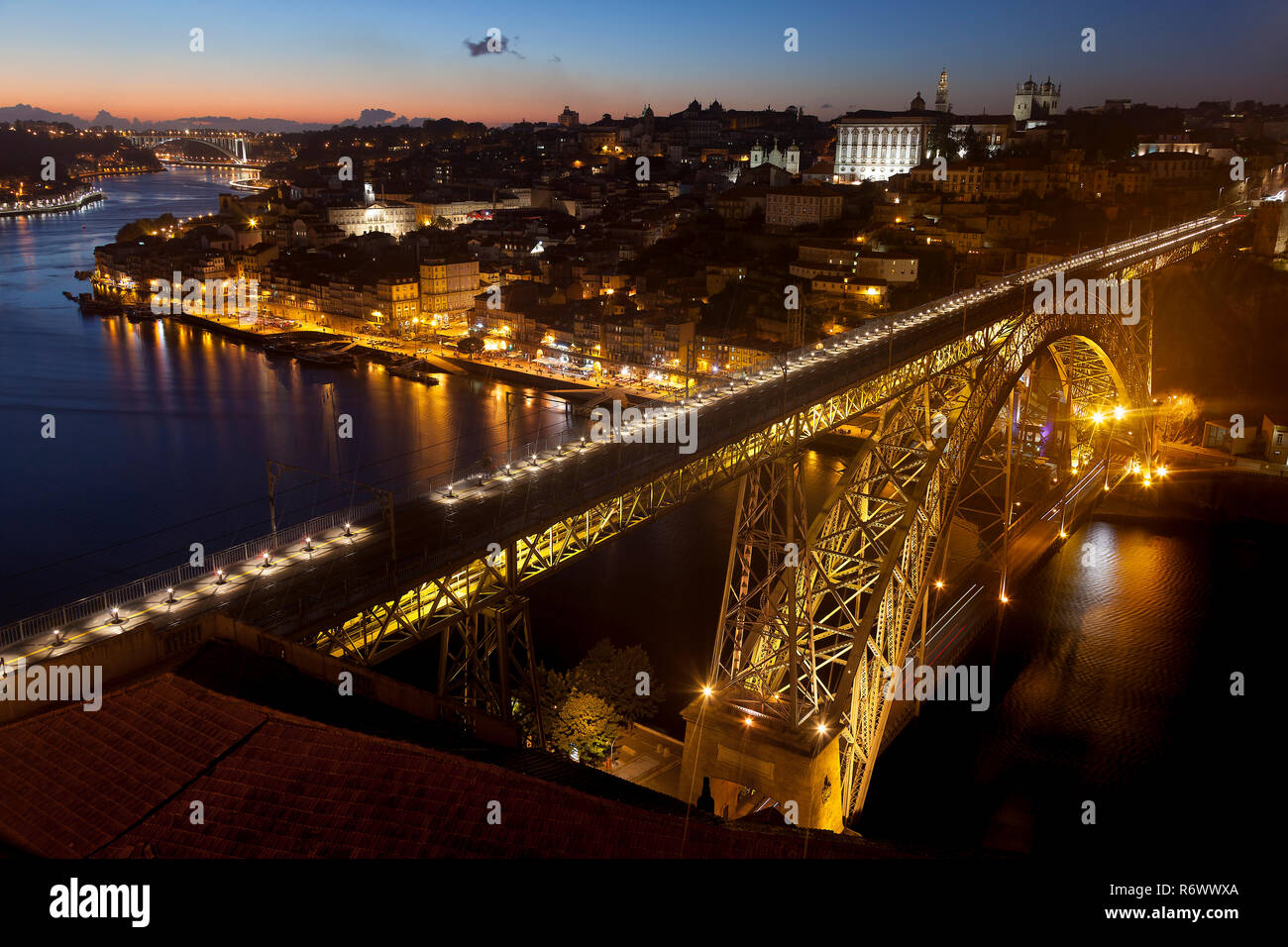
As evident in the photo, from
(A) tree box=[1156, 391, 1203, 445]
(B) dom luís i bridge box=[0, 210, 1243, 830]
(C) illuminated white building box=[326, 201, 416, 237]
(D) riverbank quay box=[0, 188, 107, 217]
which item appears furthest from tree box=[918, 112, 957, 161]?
(D) riverbank quay box=[0, 188, 107, 217]

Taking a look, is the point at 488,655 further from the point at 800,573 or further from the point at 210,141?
the point at 210,141

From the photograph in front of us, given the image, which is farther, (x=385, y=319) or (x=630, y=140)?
(x=630, y=140)

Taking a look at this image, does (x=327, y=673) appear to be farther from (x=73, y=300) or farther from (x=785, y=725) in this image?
(x=73, y=300)

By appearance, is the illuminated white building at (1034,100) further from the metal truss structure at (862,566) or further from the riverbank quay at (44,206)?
the riverbank quay at (44,206)

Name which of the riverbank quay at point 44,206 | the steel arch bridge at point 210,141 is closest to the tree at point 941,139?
the riverbank quay at point 44,206

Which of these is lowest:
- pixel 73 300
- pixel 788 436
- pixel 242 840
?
pixel 242 840

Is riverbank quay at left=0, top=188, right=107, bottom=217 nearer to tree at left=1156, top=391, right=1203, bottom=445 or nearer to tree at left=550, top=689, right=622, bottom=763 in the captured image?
tree at left=1156, top=391, right=1203, bottom=445

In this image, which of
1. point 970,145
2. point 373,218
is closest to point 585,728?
point 970,145
